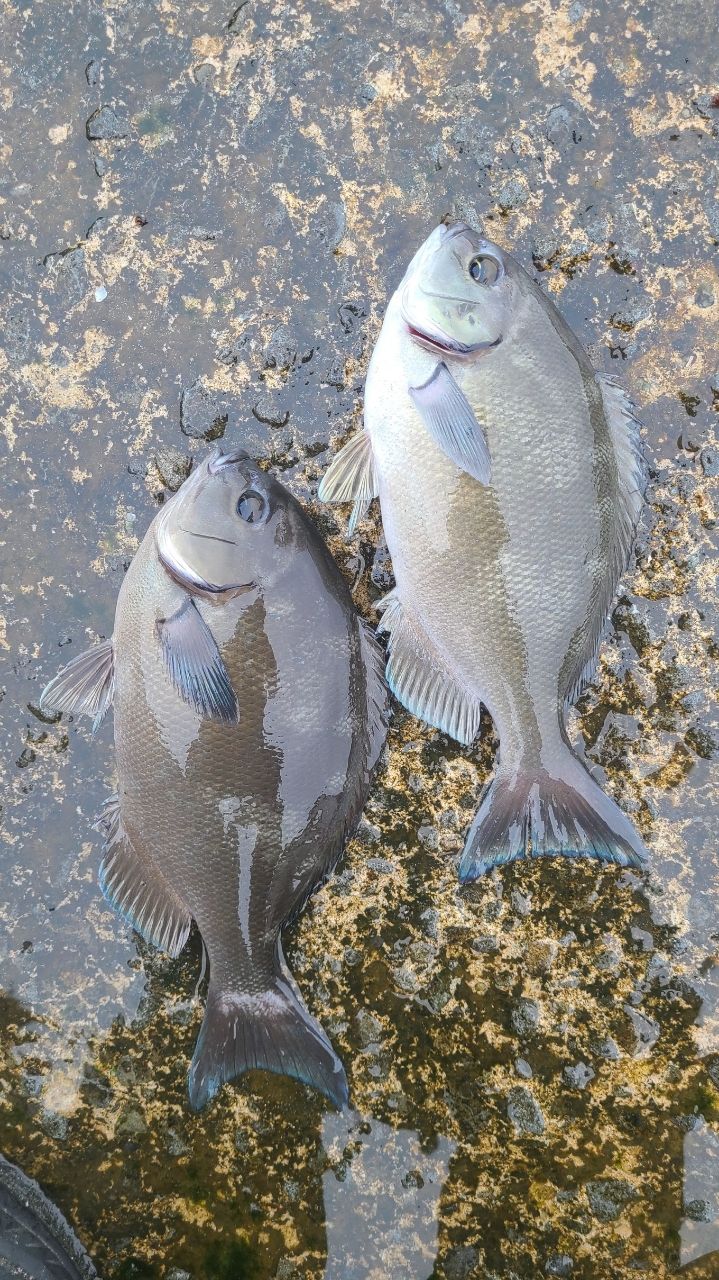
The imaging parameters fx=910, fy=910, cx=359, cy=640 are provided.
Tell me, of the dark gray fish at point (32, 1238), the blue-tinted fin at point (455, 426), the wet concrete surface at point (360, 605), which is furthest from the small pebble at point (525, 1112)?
the blue-tinted fin at point (455, 426)

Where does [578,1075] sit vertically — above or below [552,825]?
below

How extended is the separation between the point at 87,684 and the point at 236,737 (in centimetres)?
57

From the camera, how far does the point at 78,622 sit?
288 centimetres

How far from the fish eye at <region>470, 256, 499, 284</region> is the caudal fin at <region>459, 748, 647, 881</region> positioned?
1.34m

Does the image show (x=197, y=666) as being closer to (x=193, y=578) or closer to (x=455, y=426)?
(x=193, y=578)

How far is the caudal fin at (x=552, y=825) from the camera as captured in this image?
2.54 m

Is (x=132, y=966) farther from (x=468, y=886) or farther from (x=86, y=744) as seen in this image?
(x=468, y=886)

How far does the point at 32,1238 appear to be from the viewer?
269cm

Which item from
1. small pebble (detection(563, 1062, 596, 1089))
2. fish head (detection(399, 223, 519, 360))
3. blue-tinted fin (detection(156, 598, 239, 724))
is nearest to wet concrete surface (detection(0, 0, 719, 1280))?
small pebble (detection(563, 1062, 596, 1089))

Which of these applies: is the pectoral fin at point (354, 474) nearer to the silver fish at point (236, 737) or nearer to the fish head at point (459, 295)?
the silver fish at point (236, 737)

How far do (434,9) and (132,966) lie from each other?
10.3 feet

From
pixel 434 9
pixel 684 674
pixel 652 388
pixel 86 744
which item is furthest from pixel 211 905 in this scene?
pixel 434 9

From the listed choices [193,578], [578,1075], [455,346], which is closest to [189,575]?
[193,578]

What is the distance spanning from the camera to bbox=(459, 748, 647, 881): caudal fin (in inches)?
100
